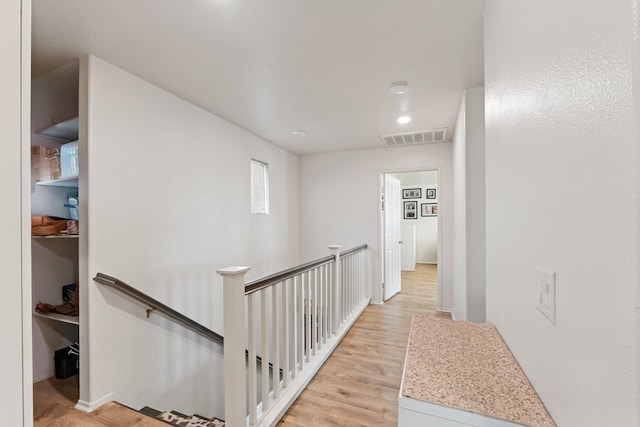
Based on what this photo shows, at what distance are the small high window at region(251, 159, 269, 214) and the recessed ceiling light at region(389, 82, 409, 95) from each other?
2006 mm

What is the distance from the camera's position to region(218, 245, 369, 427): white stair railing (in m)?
1.50

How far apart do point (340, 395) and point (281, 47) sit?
245cm

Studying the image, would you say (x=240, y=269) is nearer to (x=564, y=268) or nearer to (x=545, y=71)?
(x=564, y=268)

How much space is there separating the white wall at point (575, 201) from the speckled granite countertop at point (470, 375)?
0.05 meters

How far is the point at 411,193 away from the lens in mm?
7984

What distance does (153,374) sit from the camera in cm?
223

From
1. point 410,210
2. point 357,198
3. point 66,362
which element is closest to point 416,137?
point 357,198

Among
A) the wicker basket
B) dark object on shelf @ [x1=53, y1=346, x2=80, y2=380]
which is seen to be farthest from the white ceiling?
dark object on shelf @ [x1=53, y1=346, x2=80, y2=380]

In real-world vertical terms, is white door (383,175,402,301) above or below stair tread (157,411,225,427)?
above

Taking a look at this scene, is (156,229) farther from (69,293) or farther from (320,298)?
(320,298)

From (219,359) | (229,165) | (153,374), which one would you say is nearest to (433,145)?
(229,165)

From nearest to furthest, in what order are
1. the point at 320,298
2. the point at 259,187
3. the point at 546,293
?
the point at 546,293, the point at 320,298, the point at 259,187
